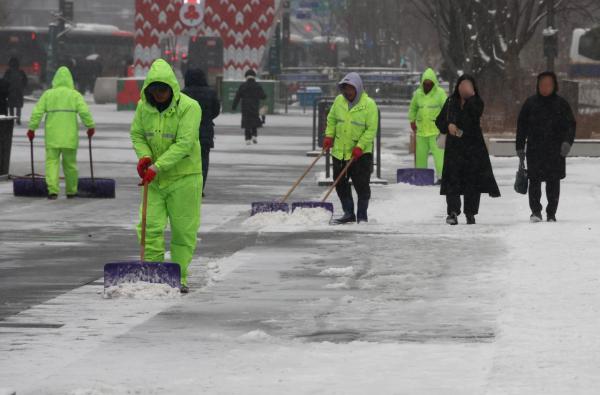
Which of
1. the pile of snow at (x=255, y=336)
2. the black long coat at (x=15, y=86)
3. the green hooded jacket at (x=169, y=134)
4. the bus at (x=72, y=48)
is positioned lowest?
the bus at (x=72, y=48)

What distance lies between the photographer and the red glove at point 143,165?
12.0 m

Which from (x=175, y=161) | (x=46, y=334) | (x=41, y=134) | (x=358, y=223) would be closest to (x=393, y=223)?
(x=358, y=223)

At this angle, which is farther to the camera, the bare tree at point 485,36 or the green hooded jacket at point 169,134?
the bare tree at point 485,36

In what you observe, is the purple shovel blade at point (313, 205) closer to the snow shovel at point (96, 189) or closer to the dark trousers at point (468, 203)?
the dark trousers at point (468, 203)

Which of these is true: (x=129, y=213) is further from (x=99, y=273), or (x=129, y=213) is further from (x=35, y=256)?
(x=99, y=273)

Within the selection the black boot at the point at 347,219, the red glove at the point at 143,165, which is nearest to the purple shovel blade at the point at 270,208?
the black boot at the point at 347,219

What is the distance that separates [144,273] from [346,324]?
77.1 inches

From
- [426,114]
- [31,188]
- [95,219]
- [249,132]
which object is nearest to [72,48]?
[249,132]

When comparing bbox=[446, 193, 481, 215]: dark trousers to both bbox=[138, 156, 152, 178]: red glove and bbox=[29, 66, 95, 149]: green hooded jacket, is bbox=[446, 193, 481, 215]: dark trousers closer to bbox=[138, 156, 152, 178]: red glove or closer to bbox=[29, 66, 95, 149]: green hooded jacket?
bbox=[29, 66, 95, 149]: green hooded jacket

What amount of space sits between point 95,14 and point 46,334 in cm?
16216

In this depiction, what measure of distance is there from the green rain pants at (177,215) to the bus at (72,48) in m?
63.8

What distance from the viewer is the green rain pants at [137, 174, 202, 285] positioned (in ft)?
40.1

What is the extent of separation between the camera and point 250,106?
38.3 meters

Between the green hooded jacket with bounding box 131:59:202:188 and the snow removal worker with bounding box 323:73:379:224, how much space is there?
18.6 feet
